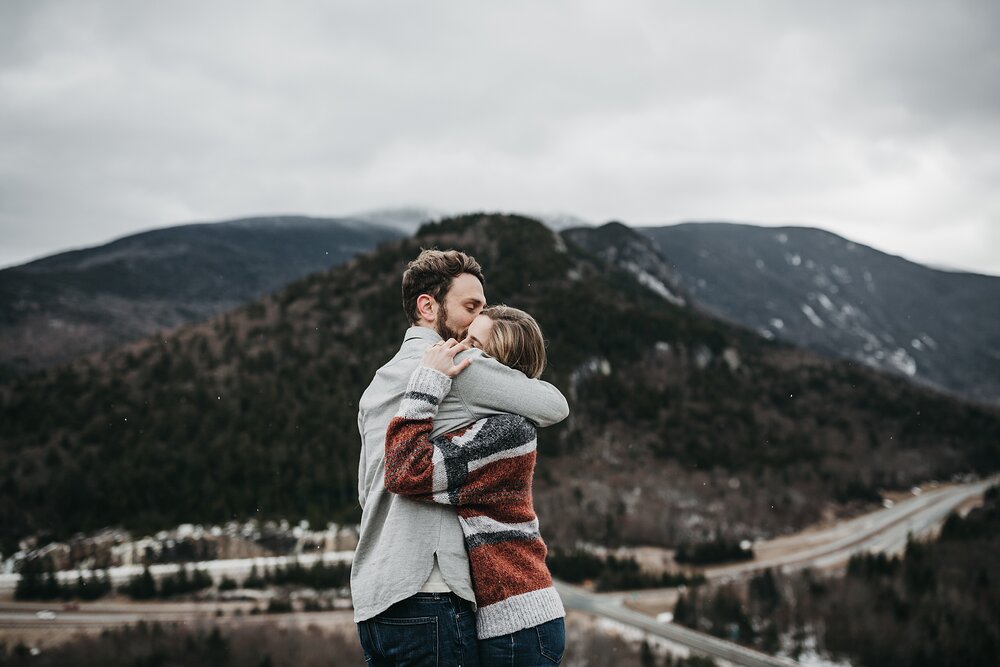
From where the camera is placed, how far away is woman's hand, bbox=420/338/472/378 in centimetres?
264

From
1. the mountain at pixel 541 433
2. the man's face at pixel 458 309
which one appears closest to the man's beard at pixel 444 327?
the man's face at pixel 458 309

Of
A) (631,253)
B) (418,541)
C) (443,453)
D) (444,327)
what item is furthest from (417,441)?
(631,253)

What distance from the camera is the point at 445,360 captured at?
2.64 metres

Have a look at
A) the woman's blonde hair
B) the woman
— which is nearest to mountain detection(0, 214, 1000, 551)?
the woman's blonde hair

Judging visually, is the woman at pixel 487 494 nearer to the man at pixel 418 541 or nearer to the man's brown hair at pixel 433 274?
the man at pixel 418 541

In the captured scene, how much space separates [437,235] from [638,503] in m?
44.8

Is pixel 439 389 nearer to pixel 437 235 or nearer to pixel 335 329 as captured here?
pixel 335 329

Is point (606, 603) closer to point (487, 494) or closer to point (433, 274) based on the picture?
point (433, 274)

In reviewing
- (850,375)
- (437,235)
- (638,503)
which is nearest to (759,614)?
(638,503)

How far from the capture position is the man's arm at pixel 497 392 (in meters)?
2.70

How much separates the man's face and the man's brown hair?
32 millimetres

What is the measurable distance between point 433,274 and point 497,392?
71 cm

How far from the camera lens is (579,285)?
8625cm

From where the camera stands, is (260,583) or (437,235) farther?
(437,235)
